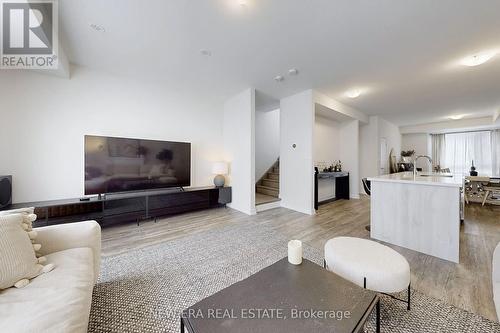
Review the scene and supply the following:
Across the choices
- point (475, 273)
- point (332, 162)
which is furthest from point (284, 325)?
point (332, 162)

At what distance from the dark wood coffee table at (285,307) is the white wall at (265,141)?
5.05 meters

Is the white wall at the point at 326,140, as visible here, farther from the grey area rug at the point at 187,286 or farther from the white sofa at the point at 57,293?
the white sofa at the point at 57,293

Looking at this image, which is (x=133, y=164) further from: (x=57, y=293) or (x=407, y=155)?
(x=407, y=155)

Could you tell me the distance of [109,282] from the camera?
172cm

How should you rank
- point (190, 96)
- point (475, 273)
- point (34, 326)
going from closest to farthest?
point (34, 326), point (475, 273), point (190, 96)

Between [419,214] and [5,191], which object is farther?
[5,191]

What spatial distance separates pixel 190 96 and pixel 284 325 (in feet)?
14.5

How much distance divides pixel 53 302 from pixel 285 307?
110 centimetres

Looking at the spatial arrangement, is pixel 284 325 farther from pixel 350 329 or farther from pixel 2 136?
pixel 2 136

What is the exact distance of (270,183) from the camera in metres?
5.89

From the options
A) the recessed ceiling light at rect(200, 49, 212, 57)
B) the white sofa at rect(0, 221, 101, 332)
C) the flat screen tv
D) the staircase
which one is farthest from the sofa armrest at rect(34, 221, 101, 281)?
the staircase

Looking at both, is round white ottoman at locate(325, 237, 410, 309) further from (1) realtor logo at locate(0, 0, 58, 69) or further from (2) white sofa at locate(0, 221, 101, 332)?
(1) realtor logo at locate(0, 0, 58, 69)

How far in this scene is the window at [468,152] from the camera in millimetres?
7086

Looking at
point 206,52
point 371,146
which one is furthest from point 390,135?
point 206,52
